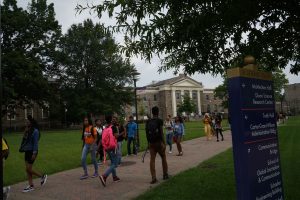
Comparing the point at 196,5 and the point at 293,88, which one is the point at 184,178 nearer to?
the point at 196,5

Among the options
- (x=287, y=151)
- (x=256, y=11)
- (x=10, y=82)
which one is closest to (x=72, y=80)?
(x=10, y=82)

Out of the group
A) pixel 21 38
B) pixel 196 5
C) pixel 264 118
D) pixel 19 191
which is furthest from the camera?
pixel 21 38

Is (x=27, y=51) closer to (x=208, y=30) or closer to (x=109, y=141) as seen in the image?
(x=109, y=141)

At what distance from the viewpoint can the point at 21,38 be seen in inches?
2162

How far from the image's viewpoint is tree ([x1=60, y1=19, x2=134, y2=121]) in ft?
208

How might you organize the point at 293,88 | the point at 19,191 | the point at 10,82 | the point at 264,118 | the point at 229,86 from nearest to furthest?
the point at 229,86
the point at 264,118
the point at 19,191
the point at 10,82
the point at 293,88

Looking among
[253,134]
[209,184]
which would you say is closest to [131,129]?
[209,184]

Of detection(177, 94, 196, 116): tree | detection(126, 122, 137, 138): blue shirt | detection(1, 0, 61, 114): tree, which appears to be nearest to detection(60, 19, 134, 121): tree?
detection(1, 0, 61, 114): tree

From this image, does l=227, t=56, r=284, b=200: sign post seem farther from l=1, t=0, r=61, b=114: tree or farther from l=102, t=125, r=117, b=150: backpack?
l=1, t=0, r=61, b=114: tree

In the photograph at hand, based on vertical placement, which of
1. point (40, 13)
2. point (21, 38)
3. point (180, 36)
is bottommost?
point (180, 36)

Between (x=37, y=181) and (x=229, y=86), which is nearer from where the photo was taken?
(x=229, y=86)

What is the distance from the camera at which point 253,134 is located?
15.1 ft

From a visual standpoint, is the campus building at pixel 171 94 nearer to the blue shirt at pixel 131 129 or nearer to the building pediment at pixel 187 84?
the building pediment at pixel 187 84

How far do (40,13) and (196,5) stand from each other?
55025 millimetres
